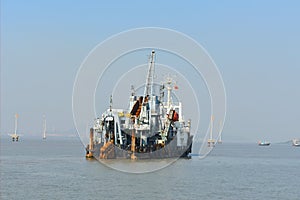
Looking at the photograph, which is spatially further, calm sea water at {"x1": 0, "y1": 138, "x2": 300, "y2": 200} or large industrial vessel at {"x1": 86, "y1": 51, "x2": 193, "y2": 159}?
large industrial vessel at {"x1": 86, "y1": 51, "x2": 193, "y2": 159}

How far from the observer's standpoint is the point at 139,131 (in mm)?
86062

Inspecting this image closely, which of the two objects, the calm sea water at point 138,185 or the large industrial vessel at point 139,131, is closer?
the calm sea water at point 138,185

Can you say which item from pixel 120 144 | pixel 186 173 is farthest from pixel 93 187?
pixel 120 144

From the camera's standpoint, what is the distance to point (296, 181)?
60469 mm

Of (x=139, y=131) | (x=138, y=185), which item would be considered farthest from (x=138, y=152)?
(x=138, y=185)

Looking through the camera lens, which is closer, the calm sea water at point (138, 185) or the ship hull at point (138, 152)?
the calm sea water at point (138, 185)

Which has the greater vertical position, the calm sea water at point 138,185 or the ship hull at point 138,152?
the ship hull at point 138,152

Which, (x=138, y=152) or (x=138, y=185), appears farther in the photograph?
(x=138, y=152)

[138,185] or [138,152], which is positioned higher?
[138,152]

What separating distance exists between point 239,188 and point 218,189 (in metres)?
2.44

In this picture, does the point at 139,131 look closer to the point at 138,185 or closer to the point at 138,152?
the point at 138,152

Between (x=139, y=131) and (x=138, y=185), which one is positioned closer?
(x=138, y=185)

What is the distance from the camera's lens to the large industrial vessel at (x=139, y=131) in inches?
3255

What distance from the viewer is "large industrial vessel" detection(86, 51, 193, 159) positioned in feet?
271
